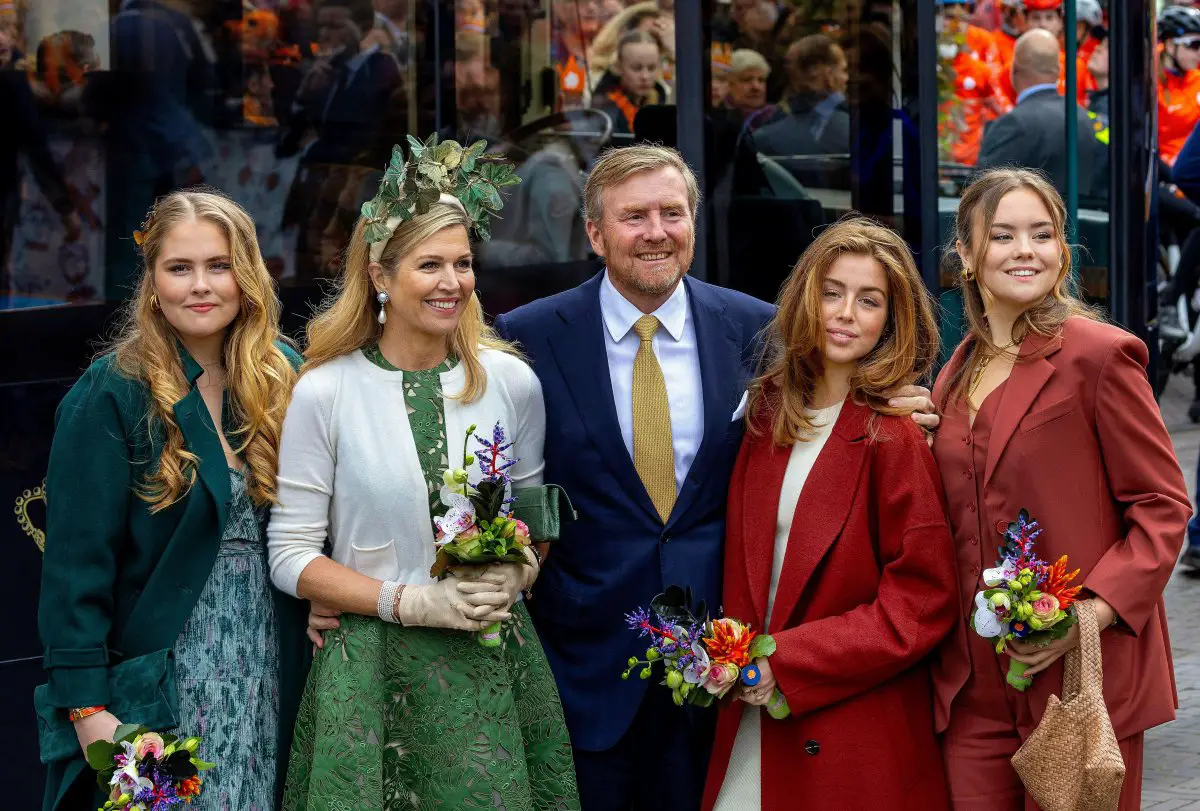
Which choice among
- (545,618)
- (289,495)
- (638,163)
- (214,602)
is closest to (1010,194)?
(638,163)

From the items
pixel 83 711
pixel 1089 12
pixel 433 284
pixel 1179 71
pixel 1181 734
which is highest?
pixel 1179 71

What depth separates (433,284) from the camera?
349 centimetres

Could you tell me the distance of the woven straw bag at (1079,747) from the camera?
10.7 ft

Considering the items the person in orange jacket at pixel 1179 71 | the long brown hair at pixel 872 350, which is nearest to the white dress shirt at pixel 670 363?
the long brown hair at pixel 872 350

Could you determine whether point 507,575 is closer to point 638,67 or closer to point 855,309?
point 855,309

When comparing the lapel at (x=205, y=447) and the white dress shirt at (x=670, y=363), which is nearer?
the lapel at (x=205, y=447)

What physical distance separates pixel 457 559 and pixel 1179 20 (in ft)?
39.3

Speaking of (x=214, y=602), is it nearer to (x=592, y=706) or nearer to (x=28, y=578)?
(x=592, y=706)

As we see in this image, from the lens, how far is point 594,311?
157 inches

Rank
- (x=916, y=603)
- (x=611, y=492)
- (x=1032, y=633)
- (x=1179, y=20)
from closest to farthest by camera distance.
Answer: (x=1032, y=633) → (x=916, y=603) → (x=611, y=492) → (x=1179, y=20)

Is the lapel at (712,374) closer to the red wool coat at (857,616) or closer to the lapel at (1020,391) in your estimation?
the red wool coat at (857,616)

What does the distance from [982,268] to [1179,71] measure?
11025 mm

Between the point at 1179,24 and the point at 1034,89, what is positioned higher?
the point at 1179,24

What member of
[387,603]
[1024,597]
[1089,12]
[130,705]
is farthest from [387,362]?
[1089,12]
